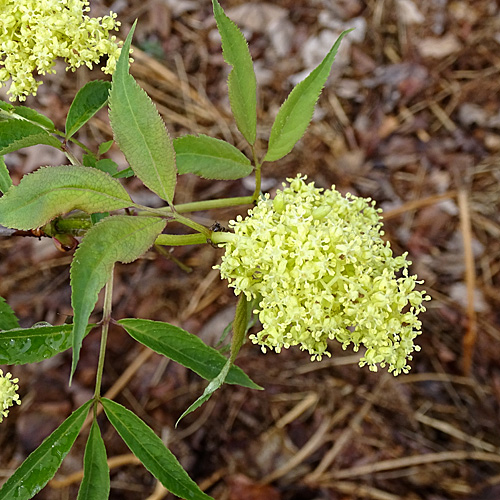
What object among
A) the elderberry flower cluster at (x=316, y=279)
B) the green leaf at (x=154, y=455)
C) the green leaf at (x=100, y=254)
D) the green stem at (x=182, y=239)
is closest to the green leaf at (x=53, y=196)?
the green leaf at (x=100, y=254)

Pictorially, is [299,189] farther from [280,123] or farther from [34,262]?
[34,262]

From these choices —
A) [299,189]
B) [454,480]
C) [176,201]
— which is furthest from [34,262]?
[454,480]

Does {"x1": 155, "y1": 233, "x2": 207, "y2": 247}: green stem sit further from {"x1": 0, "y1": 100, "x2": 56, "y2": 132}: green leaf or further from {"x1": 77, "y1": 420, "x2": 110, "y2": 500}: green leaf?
{"x1": 77, "y1": 420, "x2": 110, "y2": 500}: green leaf

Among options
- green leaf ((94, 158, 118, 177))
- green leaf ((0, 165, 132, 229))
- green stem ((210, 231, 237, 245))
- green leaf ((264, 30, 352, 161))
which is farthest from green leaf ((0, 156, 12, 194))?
green leaf ((264, 30, 352, 161))

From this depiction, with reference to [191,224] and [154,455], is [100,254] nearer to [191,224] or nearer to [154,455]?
[191,224]

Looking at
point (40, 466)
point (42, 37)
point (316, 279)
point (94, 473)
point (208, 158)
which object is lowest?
point (94, 473)

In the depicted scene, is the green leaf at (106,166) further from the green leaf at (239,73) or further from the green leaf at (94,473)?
the green leaf at (94,473)

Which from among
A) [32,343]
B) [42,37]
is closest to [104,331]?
[32,343]
